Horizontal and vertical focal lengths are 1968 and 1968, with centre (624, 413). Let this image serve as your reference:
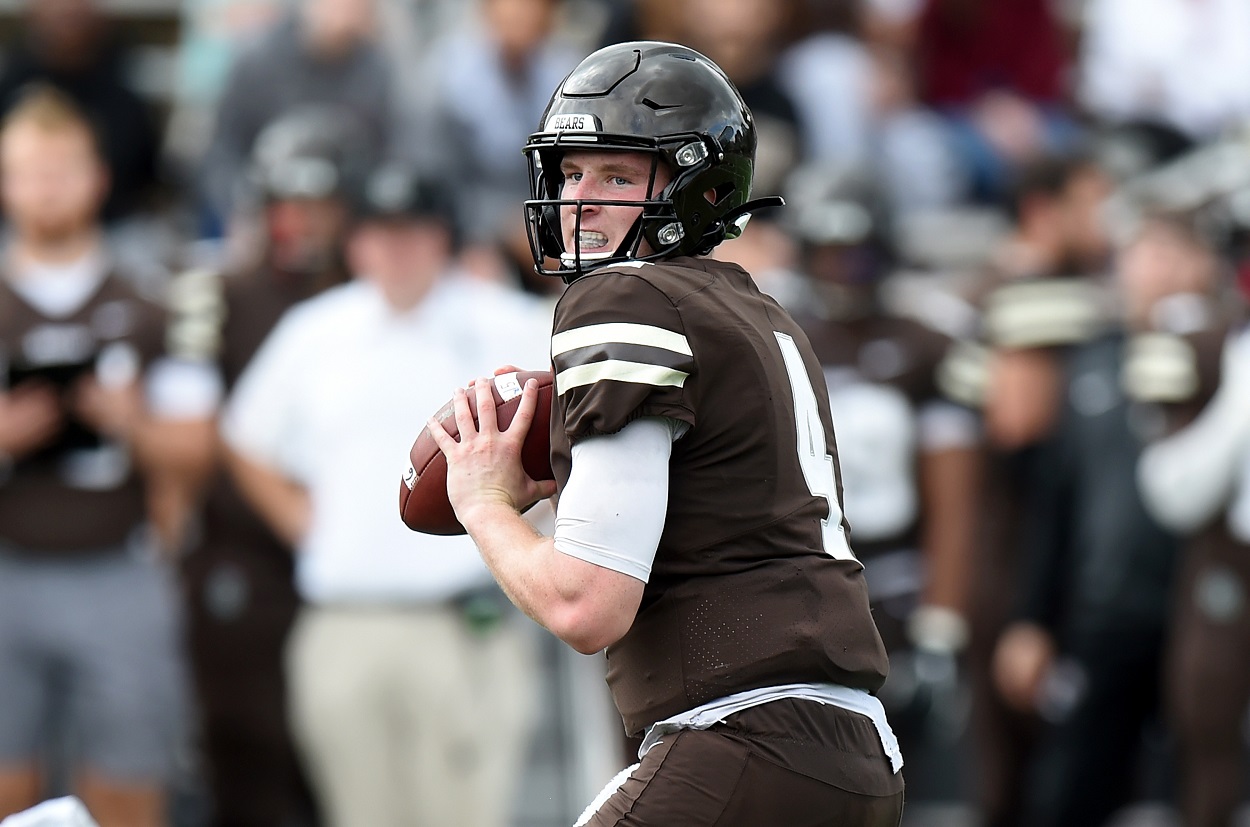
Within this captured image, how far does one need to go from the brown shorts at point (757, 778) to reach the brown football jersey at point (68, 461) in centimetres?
346

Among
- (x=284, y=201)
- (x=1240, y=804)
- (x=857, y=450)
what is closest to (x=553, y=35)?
(x=284, y=201)

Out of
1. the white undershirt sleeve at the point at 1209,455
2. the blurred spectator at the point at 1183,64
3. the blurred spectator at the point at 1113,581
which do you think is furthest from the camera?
the blurred spectator at the point at 1183,64

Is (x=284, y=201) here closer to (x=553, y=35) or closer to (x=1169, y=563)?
(x=553, y=35)

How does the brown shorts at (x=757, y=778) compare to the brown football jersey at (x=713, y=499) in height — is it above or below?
below

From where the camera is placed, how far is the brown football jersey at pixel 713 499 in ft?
9.31

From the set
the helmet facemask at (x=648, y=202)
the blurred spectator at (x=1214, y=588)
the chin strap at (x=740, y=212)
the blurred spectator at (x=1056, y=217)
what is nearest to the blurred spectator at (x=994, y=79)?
the blurred spectator at (x=1056, y=217)

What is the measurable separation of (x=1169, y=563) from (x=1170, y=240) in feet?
3.75

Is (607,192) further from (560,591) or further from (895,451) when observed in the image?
(895,451)

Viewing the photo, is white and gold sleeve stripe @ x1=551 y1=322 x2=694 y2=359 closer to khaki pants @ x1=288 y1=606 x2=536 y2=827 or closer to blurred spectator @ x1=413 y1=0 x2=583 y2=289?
khaki pants @ x1=288 y1=606 x2=536 y2=827

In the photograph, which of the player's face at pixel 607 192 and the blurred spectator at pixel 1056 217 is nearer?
the player's face at pixel 607 192

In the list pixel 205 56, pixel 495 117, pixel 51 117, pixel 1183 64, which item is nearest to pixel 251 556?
pixel 51 117

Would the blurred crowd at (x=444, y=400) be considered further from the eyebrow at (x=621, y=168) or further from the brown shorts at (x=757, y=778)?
the brown shorts at (x=757, y=778)

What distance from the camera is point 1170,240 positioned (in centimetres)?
696

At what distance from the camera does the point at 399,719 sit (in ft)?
20.2
